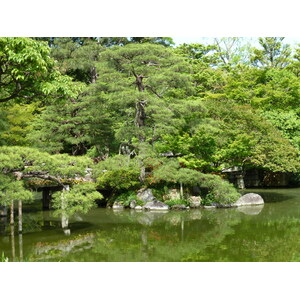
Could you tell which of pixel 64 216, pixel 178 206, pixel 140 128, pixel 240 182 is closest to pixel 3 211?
pixel 64 216

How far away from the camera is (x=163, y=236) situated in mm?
8391

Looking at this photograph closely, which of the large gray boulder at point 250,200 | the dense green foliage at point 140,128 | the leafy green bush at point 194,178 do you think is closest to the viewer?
the dense green foliage at point 140,128

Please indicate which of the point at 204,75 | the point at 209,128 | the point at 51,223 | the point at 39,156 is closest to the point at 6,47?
the point at 39,156

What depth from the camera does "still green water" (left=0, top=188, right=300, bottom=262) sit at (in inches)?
262

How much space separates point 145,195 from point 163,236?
4988 mm

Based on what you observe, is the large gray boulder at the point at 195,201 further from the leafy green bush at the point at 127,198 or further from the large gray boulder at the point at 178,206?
the leafy green bush at the point at 127,198

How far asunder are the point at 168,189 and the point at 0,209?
19.3ft

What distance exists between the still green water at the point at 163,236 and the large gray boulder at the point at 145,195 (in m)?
Answer: 1.13

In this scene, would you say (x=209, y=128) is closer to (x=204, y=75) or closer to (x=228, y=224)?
(x=228, y=224)

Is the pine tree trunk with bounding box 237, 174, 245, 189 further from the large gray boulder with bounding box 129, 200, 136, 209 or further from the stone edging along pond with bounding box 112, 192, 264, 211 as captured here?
the large gray boulder with bounding box 129, 200, 136, 209

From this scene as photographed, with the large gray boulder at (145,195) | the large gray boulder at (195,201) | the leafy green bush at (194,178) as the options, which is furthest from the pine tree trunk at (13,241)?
the large gray boulder at (195,201)

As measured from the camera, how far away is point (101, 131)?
1596cm

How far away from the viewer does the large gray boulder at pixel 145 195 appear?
1323 centimetres

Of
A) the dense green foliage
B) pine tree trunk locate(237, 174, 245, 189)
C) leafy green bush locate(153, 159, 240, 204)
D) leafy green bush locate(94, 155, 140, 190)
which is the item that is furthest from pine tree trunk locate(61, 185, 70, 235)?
pine tree trunk locate(237, 174, 245, 189)
